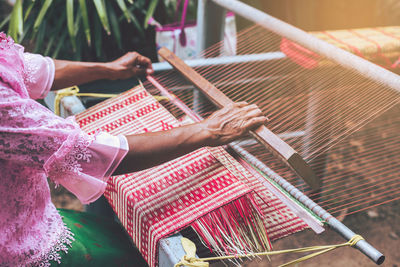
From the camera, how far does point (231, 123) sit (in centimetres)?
118

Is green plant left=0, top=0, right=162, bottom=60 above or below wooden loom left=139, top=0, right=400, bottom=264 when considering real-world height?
below

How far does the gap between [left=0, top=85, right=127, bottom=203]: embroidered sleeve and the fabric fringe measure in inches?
11.7

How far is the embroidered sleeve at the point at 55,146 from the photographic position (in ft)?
2.93

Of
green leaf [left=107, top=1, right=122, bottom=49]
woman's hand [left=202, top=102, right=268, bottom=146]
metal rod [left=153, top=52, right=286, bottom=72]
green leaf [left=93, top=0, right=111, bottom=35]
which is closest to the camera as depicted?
woman's hand [left=202, top=102, right=268, bottom=146]

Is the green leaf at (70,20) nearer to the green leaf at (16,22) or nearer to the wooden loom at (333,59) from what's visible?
the green leaf at (16,22)

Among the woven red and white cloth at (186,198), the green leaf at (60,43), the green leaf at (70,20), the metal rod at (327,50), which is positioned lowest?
the green leaf at (60,43)

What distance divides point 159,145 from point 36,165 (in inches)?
12.1

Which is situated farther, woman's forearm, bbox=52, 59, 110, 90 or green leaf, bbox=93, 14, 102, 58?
green leaf, bbox=93, 14, 102, 58

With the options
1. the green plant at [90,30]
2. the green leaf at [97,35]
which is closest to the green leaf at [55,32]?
the green plant at [90,30]

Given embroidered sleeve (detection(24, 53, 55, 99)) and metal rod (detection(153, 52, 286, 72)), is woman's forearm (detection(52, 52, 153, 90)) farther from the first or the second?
metal rod (detection(153, 52, 286, 72))

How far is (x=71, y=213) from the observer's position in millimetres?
1562

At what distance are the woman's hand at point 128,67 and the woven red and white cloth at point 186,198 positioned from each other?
630 millimetres

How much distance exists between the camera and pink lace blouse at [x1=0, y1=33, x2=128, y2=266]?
90 centimetres

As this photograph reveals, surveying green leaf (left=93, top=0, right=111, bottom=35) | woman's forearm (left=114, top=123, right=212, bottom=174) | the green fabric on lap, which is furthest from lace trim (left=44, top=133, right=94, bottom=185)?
green leaf (left=93, top=0, right=111, bottom=35)
